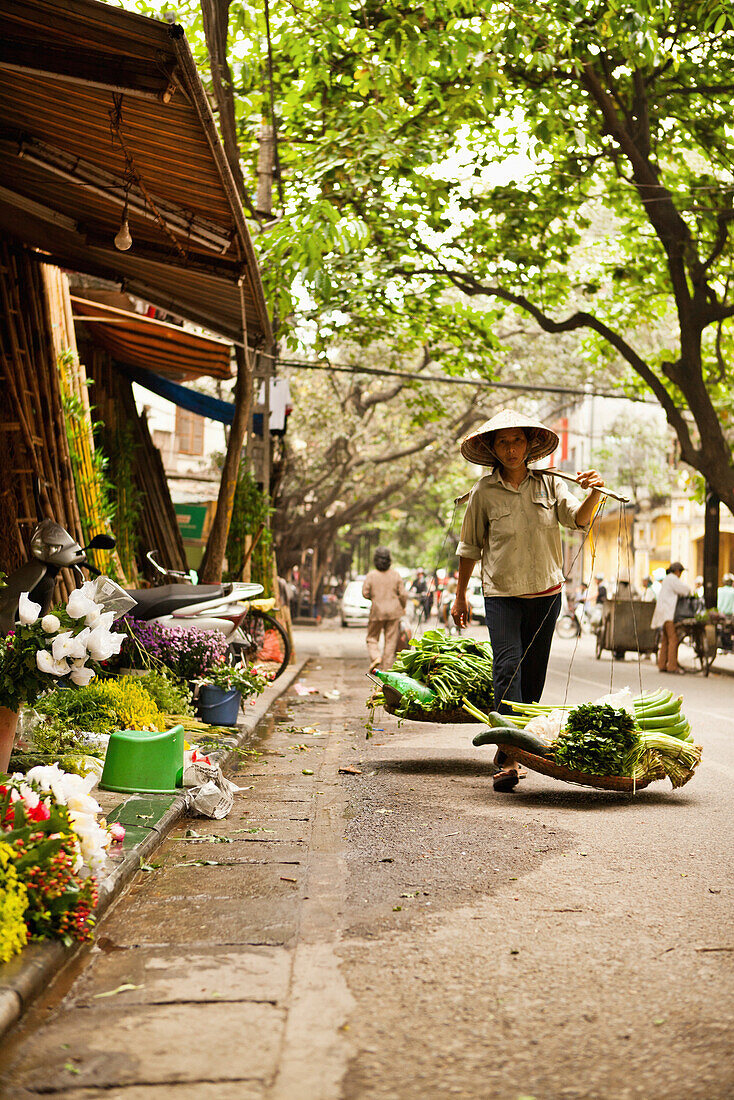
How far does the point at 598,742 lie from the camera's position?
20.2 feet

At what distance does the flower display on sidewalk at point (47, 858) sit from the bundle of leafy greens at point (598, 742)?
2990 mm

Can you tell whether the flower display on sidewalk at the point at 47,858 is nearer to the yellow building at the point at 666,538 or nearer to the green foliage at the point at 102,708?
the green foliage at the point at 102,708

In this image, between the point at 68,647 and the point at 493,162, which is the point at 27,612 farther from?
the point at 493,162

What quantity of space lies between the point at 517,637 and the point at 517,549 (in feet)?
1.74

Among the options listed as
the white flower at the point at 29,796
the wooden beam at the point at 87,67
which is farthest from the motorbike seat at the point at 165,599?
the white flower at the point at 29,796

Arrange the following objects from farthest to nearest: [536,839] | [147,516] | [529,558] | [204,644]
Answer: [147,516], [204,644], [529,558], [536,839]

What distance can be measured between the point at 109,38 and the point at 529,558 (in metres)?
3.66

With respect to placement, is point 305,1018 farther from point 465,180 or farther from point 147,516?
point 465,180

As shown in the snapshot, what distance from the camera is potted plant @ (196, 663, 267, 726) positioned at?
27.7ft

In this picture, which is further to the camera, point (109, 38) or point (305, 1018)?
point (109, 38)

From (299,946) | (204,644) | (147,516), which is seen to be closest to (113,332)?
(147,516)

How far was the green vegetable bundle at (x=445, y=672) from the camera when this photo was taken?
Result: 725cm

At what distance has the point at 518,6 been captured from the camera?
1120 cm

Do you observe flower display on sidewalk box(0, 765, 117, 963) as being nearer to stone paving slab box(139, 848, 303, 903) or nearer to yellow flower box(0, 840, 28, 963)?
yellow flower box(0, 840, 28, 963)
